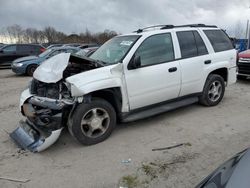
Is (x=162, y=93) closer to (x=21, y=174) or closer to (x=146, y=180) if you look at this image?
(x=146, y=180)

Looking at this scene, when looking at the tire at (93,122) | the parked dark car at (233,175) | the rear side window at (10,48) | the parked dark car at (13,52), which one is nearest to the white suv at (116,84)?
the tire at (93,122)

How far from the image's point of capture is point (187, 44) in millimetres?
5352

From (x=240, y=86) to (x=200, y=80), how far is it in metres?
3.72

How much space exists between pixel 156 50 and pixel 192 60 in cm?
92

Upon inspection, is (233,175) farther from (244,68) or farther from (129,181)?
(244,68)

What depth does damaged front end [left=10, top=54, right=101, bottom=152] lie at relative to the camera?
3.92 metres

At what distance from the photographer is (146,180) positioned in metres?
3.20

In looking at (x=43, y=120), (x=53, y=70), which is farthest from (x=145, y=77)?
(x=43, y=120)

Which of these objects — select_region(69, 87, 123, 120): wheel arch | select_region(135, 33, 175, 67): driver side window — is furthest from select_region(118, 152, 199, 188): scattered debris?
select_region(135, 33, 175, 67): driver side window

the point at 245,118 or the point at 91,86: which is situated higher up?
the point at 91,86

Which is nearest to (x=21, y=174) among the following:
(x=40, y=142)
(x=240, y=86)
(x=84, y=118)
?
(x=40, y=142)

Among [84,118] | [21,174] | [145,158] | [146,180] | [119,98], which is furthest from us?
[119,98]

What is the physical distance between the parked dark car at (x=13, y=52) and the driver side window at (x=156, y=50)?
1329 centimetres

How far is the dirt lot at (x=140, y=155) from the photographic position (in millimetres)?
3279
